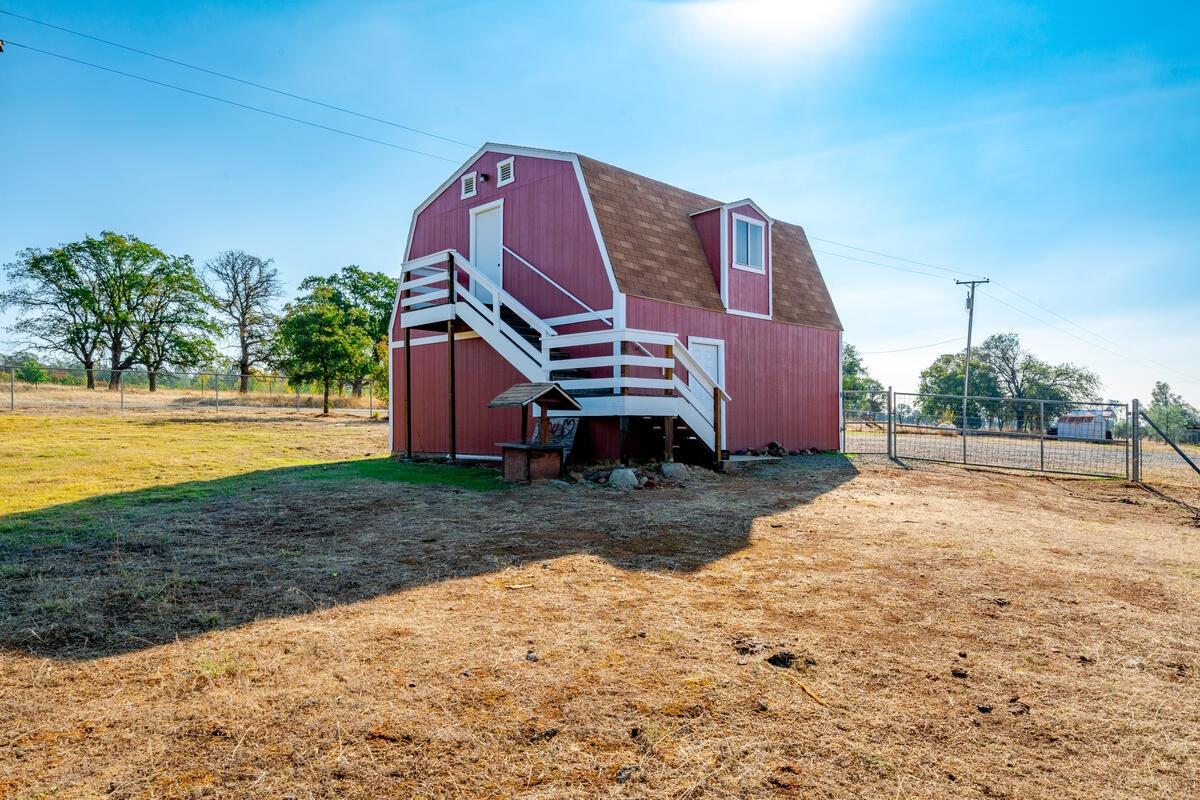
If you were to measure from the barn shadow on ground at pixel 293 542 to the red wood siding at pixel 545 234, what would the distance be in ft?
15.5

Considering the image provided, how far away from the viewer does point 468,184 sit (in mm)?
15203

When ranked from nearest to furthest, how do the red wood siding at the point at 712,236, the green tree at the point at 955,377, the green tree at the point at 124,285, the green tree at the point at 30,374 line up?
the red wood siding at the point at 712,236 → the green tree at the point at 30,374 → the green tree at the point at 124,285 → the green tree at the point at 955,377

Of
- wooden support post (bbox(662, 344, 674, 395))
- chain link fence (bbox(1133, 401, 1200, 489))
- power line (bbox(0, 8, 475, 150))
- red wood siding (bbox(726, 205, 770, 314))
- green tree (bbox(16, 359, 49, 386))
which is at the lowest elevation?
chain link fence (bbox(1133, 401, 1200, 489))

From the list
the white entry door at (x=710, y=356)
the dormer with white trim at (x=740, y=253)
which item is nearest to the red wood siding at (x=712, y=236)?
the dormer with white trim at (x=740, y=253)

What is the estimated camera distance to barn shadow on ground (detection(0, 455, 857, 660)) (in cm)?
390

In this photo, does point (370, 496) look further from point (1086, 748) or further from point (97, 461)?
point (1086, 748)

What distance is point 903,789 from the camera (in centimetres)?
213

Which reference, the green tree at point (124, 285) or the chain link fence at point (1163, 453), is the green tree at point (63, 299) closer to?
Answer: the green tree at point (124, 285)

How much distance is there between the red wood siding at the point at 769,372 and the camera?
528 inches

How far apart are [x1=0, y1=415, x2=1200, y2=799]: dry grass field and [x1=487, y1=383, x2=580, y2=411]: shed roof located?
8.90 feet

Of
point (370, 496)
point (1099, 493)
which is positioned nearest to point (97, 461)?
point (370, 496)

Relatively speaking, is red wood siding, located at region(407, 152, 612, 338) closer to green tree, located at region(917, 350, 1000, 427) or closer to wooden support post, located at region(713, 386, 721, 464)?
wooden support post, located at region(713, 386, 721, 464)

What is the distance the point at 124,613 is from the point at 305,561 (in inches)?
56.8

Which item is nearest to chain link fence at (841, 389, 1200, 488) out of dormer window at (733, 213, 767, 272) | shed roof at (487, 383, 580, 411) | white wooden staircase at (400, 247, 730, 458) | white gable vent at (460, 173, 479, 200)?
dormer window at (733, 213, 767, 272)
